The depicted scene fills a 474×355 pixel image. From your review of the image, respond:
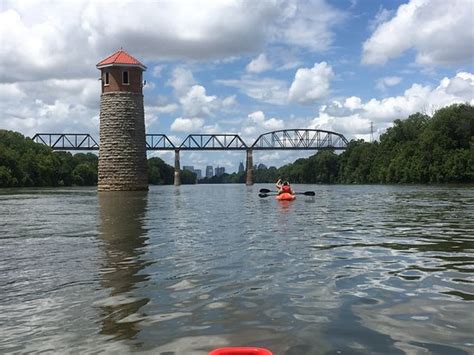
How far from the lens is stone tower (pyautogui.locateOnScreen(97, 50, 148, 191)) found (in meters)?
71.2

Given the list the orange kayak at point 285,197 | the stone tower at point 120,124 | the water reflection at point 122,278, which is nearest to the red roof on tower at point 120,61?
the stone tower at point 120,124

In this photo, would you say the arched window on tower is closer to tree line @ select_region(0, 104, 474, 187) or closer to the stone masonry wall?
the stone masonry wall

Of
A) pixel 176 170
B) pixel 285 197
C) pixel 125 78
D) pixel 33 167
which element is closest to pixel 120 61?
pixel 125 78

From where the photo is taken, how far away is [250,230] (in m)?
18.7

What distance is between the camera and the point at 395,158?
123625 millimetres

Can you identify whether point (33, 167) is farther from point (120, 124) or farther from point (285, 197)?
point (285, 197)

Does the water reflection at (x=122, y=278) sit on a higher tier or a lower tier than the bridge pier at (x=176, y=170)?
lower

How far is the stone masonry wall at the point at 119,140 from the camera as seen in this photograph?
71.2 metres

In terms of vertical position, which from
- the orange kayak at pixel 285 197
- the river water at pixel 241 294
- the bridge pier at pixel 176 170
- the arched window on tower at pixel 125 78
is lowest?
the river water at pixel 241 294

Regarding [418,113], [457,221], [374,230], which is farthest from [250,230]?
[418,113]

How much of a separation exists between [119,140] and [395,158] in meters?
74.7

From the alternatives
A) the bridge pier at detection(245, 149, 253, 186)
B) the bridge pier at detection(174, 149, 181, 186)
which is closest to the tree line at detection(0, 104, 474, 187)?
the bridge pier at detection(174, 149, 181, 186)

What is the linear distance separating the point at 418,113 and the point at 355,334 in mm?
130895

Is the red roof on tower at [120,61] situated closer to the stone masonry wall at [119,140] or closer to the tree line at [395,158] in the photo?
the stone masonry wall at [119,140]
